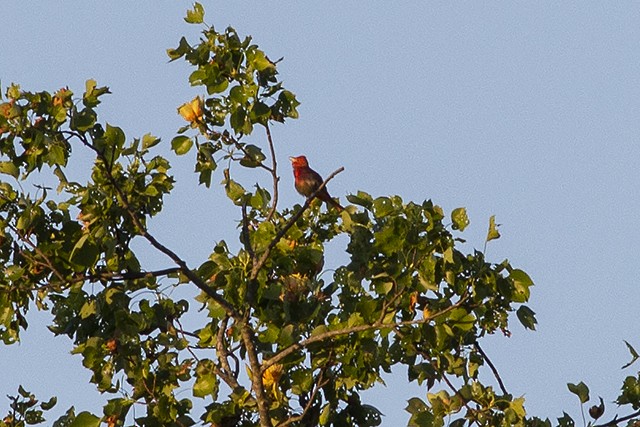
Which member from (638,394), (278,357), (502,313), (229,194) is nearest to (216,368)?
(278,357)

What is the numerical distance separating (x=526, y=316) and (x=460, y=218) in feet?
2.12

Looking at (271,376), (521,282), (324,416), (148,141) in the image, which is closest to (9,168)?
(148,141)

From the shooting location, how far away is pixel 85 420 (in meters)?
6.35

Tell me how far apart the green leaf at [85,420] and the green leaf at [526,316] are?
2154 millimetres

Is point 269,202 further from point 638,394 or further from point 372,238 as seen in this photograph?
Result: point 638,394

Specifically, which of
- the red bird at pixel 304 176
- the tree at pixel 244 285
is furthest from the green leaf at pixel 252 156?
the red bird at pixel 304 176

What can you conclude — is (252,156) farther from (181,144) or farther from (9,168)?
(9,168)

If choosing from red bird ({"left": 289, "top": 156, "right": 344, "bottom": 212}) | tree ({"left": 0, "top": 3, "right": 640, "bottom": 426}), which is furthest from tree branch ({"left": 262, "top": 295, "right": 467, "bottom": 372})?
red bird ({"left": 289, "top": 156, "right": 344, "bottom": 212})

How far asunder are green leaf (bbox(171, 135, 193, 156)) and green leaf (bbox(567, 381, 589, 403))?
2.30 meters

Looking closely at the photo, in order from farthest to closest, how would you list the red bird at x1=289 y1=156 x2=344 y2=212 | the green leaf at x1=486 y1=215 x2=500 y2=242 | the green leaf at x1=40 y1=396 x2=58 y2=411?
the red bird at x1=289 y1=156 x2=344 y2=212 → the green leaf at x1=40 y1=396 x2=58 y2=411 → the green leaf at x1=486 y1=215 x2=500 y2=242

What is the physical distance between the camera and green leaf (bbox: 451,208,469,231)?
5.98 meters

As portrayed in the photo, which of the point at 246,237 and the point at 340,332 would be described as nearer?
the point at 340,332

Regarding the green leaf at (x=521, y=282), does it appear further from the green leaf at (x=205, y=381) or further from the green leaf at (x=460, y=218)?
the green leaf at (x=205, y=381)

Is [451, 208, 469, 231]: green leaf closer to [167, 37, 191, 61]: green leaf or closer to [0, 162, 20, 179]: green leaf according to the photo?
[167, 37, 191, 61]: green leaf
